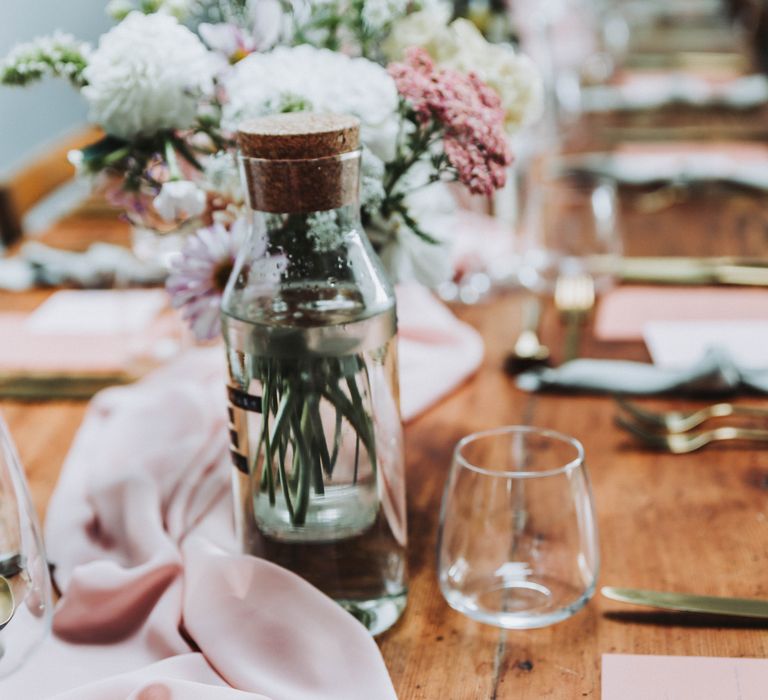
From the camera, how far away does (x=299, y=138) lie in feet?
2.17

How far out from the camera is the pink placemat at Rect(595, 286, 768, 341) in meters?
1.33

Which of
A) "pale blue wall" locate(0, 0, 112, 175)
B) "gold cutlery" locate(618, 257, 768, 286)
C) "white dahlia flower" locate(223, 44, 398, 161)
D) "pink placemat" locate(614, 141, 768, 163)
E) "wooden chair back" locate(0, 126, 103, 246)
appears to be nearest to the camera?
"white dahlia flower" locate(223, 44, 398, 161)

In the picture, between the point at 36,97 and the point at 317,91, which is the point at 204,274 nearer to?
the point at 317,91

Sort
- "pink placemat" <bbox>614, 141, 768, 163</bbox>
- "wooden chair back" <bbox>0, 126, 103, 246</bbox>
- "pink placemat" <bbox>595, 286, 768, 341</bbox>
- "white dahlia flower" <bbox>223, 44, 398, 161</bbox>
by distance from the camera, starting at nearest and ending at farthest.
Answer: "white dahlia flower" <bbox>223, 44, 398, 161</bbox> < "pink placemat" <bbox>595, 286, 768, 341</bbox> < "wooden chair back" <bbox>0, 126, 103, 246</bbox> < "pink placemat" <bbox>614, 141, 768, 163</bbox>

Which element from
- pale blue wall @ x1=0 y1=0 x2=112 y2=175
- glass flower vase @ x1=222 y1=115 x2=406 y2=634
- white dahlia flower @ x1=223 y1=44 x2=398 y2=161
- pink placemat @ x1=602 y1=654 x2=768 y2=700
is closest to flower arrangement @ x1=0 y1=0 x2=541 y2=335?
white dahlia flower @ x1=223 y1=44 x2=398 y2=161

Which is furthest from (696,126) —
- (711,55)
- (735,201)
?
(711,55)

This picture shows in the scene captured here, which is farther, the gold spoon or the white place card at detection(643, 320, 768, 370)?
the white place card at detection(643, 320, 768, 370)

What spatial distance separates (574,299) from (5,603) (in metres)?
0.88

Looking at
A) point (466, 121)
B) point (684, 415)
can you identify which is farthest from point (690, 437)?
point (466, 121)

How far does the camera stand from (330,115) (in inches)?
28.0

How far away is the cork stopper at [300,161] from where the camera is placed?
67 centimetres

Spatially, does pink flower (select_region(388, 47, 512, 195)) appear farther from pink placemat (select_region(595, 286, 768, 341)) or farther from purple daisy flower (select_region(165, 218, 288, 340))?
pink placemat (select_region(595, 286, 768, 341))

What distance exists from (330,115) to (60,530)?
1.39 feet

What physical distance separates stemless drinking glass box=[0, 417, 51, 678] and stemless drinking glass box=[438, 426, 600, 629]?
29 cm
